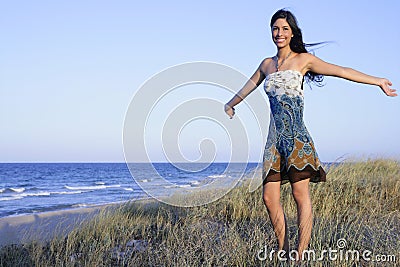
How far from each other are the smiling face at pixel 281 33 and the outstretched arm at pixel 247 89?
0.27 meters

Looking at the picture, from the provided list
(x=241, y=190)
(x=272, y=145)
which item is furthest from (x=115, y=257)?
(x=241, y=190)

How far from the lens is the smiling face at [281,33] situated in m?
3.46

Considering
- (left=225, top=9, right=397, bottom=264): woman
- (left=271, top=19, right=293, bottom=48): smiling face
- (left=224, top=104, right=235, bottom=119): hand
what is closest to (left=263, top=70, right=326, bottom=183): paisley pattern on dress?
(left=225, top=9, right=397, bottom=264): woman

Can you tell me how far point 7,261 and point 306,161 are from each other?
294 centimetres

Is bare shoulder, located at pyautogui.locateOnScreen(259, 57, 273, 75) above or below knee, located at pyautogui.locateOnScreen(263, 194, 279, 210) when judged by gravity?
above

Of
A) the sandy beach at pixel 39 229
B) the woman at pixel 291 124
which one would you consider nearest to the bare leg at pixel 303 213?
the woman at pixel 291 124

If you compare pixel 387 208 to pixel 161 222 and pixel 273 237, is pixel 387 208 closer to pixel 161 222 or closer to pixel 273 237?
pixel 273 237

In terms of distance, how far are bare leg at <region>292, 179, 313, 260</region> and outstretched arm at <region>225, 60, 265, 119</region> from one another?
87 cm

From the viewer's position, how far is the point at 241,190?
6539 millimetres

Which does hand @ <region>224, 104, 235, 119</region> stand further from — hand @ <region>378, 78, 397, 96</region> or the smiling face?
hand @ <region>378, 78, 397, 96</region>

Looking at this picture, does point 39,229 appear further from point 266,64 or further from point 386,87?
point 386,87

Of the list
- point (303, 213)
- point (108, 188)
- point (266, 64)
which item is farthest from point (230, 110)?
point (108, 188)

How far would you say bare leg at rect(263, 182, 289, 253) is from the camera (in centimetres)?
344

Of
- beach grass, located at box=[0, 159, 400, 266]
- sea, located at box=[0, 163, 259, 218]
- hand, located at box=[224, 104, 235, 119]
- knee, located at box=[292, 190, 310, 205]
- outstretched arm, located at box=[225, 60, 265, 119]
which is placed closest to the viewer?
knee, located at box=[292, 190, 310, 205]
